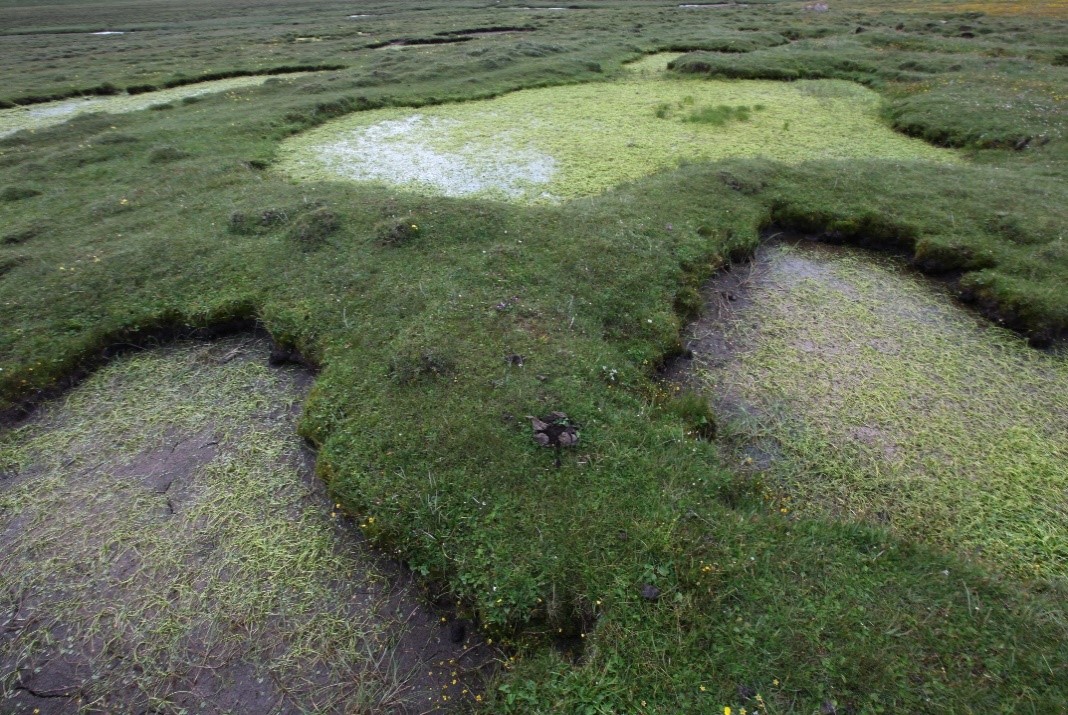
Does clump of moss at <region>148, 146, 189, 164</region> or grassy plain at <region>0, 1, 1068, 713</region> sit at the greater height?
clump of moss at <region>148, 146, 189, 164</region>

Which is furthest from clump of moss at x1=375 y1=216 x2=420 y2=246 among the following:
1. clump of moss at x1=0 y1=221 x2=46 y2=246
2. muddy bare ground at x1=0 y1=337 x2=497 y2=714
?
clump of moss at x1=0 y1=221 x2=46 y2=246

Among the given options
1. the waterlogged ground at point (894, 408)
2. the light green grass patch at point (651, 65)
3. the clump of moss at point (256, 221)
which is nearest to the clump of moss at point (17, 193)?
the clump of moss at point (256, 221)

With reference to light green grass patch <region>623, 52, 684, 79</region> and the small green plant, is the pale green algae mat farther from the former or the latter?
light green grass patch <region>623, 52, 684, 79</region>

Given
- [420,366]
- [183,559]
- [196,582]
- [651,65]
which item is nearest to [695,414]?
[420,366]

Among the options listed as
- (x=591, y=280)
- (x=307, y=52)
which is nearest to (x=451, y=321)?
(x=591, y=280)

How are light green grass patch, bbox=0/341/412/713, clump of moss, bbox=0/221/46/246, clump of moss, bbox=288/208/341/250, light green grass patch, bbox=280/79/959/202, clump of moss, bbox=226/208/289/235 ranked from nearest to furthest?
light green grass patch, bbox=0/341/412/713 < clump of moss, bbox=288/208/341/250 < clump of moss, bbox=226/208/289/235 < clump of moss, bbox=0/221/46/246 < light green grass patch, bbox=280/79/959/202

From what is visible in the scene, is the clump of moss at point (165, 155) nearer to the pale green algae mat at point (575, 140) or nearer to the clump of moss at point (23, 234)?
the pale green algae mat at point (575, 140)
